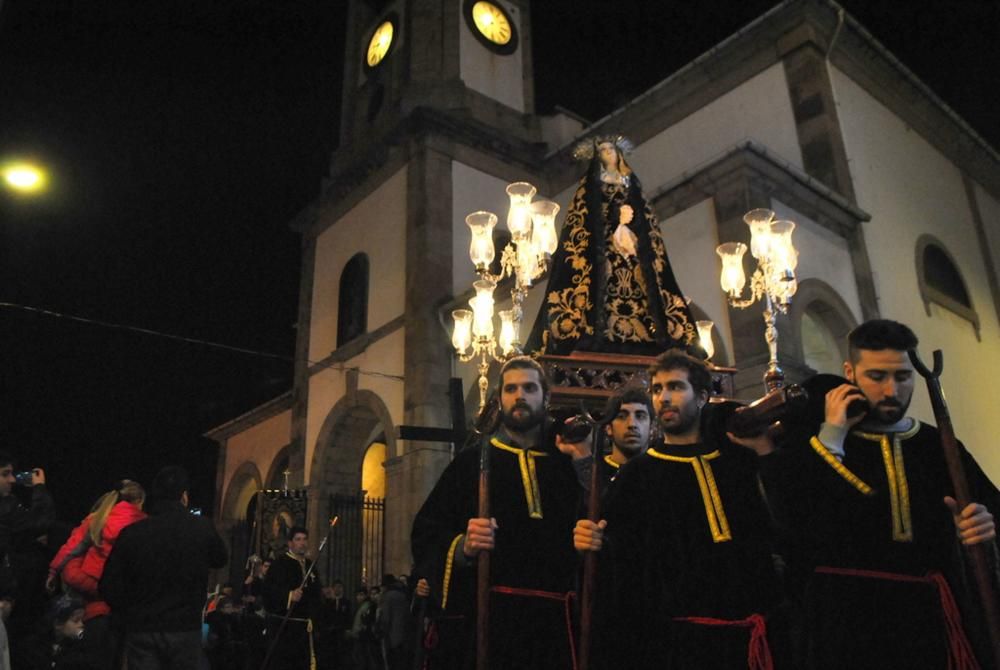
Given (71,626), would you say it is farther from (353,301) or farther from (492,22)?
(492,22)

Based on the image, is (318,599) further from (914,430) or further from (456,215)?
(456,215)

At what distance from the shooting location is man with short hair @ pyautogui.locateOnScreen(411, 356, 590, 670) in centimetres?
353

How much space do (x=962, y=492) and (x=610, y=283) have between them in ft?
11.5

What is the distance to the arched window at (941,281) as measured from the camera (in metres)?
14.5

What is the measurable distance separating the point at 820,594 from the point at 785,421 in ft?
1.98

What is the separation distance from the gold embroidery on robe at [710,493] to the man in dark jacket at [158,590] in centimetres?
295

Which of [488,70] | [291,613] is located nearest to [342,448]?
[488,70]

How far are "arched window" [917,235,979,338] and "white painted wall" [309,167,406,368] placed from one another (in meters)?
9.50

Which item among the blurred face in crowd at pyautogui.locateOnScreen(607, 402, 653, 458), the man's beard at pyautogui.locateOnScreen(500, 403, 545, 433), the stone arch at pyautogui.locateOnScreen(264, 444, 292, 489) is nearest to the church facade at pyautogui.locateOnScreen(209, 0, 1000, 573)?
the stone arch at pyautogui.locateOnScreen(264, 444, 292, 489)

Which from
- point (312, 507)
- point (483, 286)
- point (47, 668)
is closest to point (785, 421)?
point (47, 668)

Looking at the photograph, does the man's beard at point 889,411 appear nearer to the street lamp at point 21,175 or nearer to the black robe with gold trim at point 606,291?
the black robe with gold trim at point 606,291

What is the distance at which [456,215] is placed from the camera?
→ 1673cm

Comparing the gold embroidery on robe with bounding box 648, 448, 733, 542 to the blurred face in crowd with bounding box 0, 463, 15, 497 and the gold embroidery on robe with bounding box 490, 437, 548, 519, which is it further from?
the blurred face in crowd with bounding box 0, 463, 15, 497

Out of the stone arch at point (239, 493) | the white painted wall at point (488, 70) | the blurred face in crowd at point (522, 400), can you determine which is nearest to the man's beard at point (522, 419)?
the blurred face in crowd at point (522, 400)
